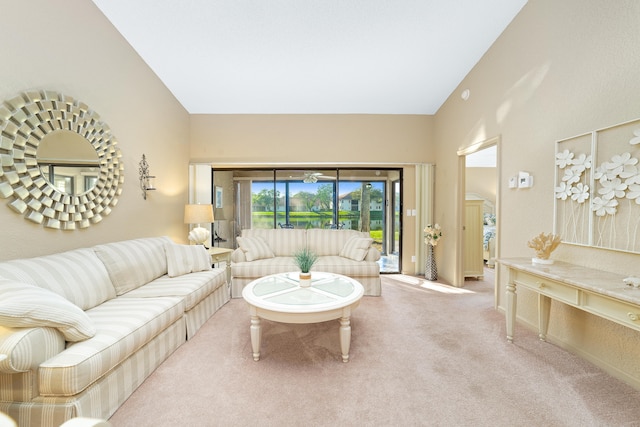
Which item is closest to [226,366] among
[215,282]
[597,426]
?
[215,282]

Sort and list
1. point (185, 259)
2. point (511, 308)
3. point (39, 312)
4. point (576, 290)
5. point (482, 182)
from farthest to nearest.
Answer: point (482, 182), point (185, 259), point (511, 308), point (576, 290), point (39, 312)

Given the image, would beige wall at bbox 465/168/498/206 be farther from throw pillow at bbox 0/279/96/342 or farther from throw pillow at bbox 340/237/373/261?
throw pillow at bbox 0/279/96/342

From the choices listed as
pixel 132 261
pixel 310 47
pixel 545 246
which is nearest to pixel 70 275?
pixel 132 261

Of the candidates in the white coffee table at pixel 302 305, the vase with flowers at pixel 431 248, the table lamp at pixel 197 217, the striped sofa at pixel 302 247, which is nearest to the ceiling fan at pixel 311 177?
the striped sofa at pixel 302 247

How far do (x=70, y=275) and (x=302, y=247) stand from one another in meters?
2.73

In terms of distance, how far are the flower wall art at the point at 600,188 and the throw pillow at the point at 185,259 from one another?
3.67m

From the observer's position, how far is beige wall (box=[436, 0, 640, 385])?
6.24 ft

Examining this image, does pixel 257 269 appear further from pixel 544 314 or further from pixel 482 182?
pixel 482 182

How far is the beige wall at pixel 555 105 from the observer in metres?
1.90

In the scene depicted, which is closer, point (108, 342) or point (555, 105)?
point (108, 342)

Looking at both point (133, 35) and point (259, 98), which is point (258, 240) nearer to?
point (259, 98)

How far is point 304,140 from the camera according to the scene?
4.84 metres

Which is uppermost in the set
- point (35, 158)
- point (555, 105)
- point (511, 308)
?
point (555, 105)

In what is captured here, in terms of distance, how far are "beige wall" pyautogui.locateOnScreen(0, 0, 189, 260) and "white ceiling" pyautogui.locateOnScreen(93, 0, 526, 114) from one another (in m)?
0.32
